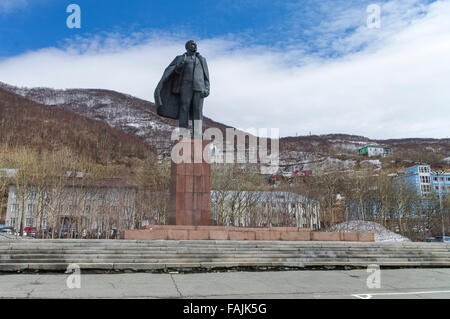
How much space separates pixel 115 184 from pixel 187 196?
1197 inches

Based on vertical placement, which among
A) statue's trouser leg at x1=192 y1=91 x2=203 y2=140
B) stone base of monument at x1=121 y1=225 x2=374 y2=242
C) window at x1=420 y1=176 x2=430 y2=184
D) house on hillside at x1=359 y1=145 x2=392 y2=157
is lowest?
stone base of monument at x1=121 y1=225 x2=374 y2=242

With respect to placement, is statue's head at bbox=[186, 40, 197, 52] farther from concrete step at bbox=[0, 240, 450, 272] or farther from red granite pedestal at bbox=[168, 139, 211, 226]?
concrete step at bbox=[0, 240, 450, 272]

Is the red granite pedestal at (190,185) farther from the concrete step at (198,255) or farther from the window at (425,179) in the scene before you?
the window at (425,179)

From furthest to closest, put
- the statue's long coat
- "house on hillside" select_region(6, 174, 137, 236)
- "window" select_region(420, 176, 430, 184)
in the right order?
"window" select_region(420, 176, 430, 184) → "house on hillside" select_region(6, 174, 137, 236) → the statue's long coat

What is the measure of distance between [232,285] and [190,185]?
6844 millimetres

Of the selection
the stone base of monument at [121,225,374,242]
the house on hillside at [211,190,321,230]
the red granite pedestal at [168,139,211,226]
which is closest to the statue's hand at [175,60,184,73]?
the red granite pedestal at [168,139,211,226]

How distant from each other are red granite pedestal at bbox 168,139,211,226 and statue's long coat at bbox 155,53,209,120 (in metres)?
1.83

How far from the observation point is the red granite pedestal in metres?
13.3

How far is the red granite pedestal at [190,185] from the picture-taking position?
13.3 m

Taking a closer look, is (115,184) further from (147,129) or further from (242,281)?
(147,129)

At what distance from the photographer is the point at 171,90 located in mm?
15359

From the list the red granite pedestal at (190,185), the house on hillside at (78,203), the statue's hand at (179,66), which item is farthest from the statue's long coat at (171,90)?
the house on hillside at (78,203)

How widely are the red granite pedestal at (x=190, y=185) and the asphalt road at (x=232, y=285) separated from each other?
4.91 meters
